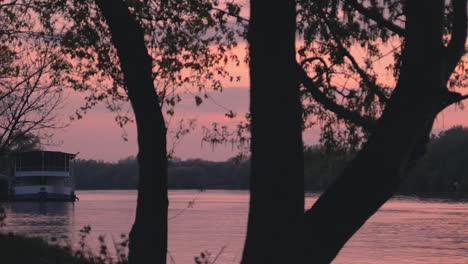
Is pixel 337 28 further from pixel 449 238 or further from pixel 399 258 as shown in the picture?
pixel 449 238

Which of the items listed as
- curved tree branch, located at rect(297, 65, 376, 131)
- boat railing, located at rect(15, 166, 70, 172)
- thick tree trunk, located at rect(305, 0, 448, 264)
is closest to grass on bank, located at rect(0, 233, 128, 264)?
curved tree branch, located at rect(297, 65, 376, 131)

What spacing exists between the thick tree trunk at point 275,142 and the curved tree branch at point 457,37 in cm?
130

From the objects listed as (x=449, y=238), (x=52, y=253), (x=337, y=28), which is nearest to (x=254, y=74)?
(x=337, y=28)

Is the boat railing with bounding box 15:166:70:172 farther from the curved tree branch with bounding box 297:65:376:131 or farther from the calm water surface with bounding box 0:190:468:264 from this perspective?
the curved tree branch with bounding box 297:65:376:131

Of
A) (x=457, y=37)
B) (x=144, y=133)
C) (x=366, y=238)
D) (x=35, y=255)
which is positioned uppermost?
(x=457, y=37)

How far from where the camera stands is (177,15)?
12664 millimetres

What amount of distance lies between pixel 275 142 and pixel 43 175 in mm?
94262

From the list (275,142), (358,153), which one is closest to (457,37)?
(358,153)

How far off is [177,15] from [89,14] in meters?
1.44

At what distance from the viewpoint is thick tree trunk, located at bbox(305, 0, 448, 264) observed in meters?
6.21

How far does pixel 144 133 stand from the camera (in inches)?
419

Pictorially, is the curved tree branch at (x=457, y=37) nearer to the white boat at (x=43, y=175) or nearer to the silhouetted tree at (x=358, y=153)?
the silhouetted tree at (x=358, y=153)

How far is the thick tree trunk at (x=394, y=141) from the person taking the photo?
20.4ft

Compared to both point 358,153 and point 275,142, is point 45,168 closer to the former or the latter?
point 275,142
